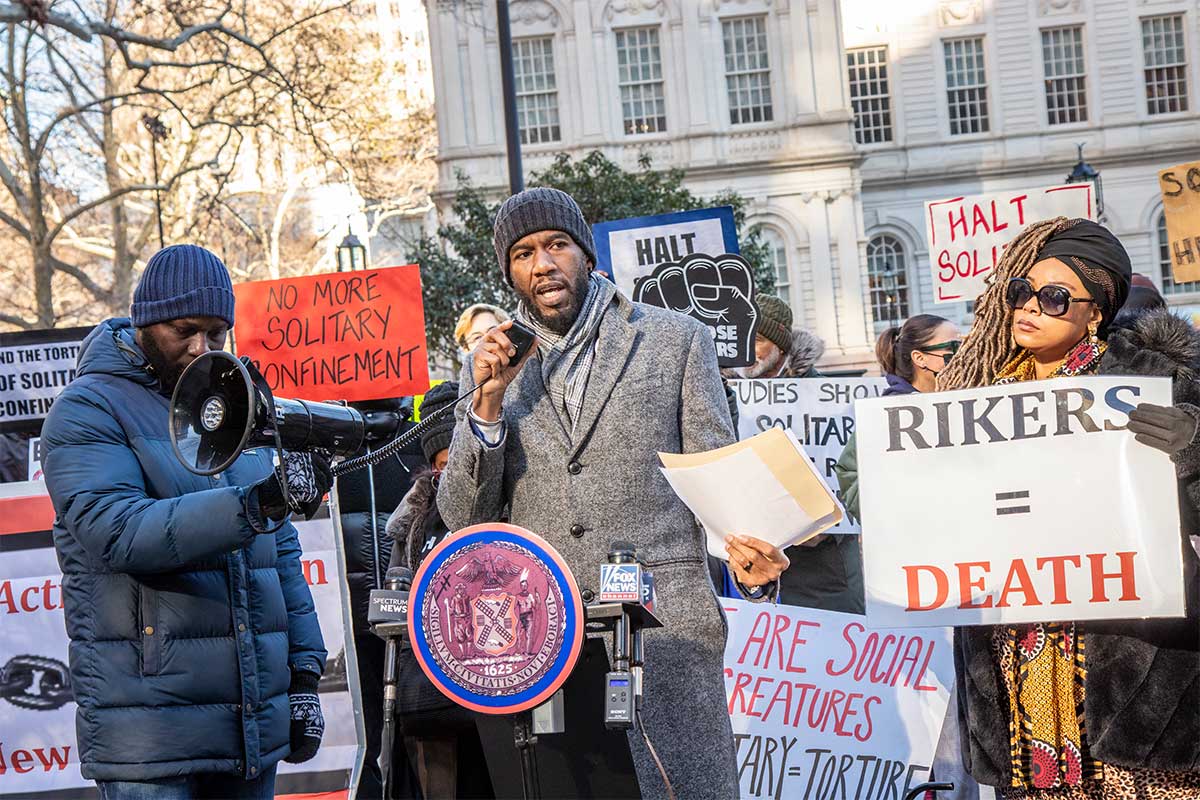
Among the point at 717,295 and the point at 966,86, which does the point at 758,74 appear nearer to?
the point at 966,86

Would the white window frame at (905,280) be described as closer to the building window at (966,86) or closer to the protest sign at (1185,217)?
the building window at (966,86)

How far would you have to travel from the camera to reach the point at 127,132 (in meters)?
33.0

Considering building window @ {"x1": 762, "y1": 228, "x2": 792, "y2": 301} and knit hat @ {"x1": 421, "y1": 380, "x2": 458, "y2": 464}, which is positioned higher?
building window @ {"x1": 762, "y1": 228, "x2": 792, "y2": 301}

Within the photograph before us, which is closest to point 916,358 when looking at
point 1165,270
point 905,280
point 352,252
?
point 352,252

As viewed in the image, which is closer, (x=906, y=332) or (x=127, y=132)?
(x=906, y=332)

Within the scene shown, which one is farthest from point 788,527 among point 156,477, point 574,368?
point 156,477

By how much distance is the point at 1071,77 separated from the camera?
43.6 metres

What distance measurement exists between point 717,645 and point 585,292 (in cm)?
94

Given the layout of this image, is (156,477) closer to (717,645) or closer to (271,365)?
(717,645)

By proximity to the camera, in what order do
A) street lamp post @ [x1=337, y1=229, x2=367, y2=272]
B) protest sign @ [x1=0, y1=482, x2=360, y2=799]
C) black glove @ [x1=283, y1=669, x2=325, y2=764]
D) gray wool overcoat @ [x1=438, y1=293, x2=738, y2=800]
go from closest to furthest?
1. gray wool overcoat @ [x1=438, y1=293, x2=738, y2=800]
2. black glove @ [x1=283, y1=669, x2=325, y2=764]
3. protest sign @ [x1=0, y1=482, x2=360, y2=799]
4. street lamp post @ [x1=337, y1=229, x2=367, y2=272]

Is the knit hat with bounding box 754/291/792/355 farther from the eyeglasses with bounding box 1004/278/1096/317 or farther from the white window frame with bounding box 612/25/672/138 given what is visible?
the white window frame with bounding box 612/25/672/138

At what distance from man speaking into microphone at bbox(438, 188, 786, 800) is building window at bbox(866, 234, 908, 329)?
1523 inches

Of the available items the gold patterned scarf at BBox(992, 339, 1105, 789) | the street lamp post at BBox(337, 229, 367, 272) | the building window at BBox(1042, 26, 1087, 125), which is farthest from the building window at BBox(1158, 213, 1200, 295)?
the gold patterned scarf at BBox(992, 339, 1105, 789)

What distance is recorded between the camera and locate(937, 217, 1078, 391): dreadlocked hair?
12.5 feet
